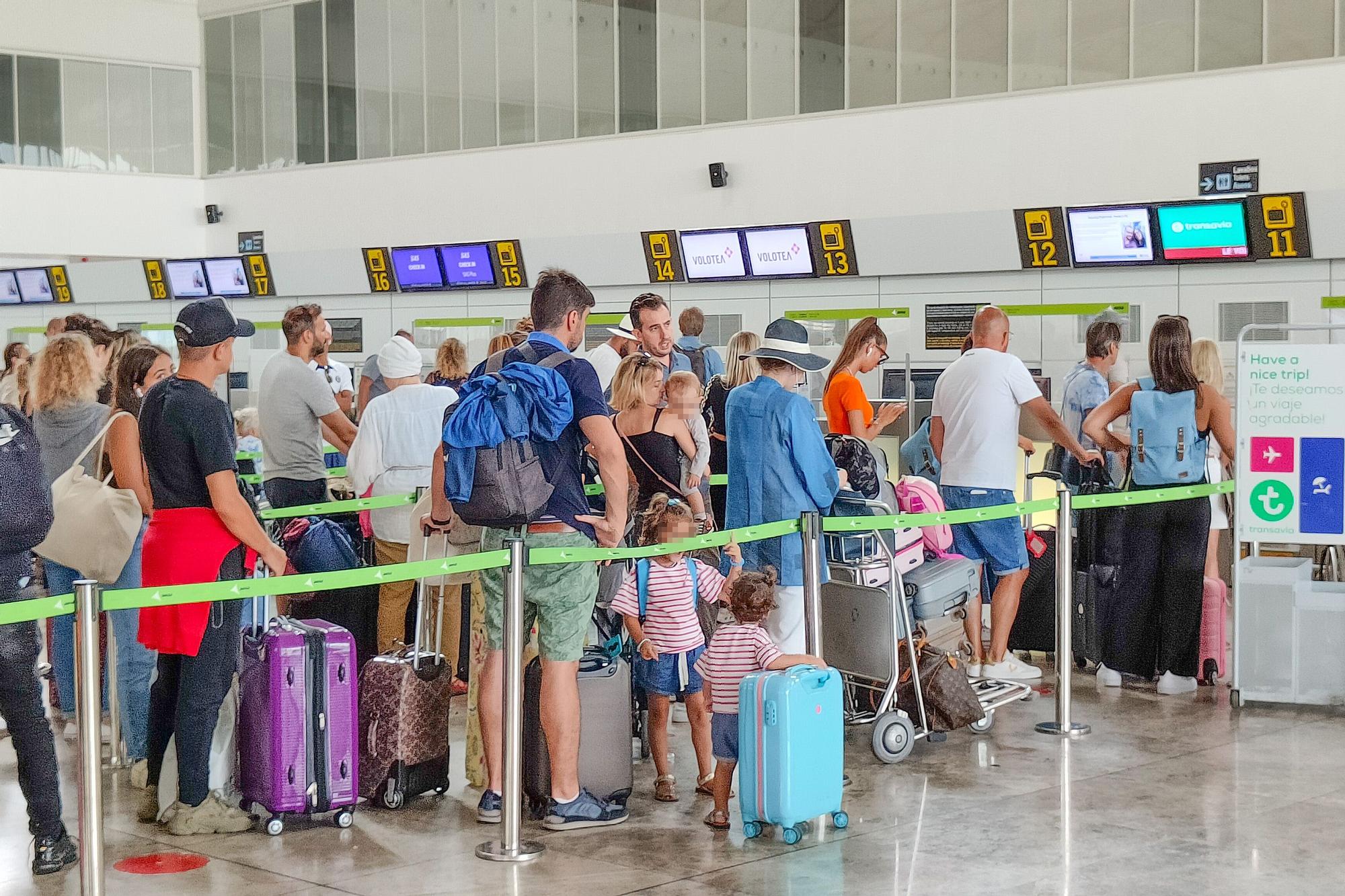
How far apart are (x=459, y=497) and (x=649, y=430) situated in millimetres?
1869

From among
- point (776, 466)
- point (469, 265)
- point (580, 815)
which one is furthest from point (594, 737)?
point (469, 265)

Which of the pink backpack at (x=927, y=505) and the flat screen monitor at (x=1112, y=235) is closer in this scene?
the pink backpack at (x=927, y=505)

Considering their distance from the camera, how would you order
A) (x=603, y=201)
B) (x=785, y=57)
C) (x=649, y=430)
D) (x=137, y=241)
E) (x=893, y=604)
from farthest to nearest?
1. (x=137, y=241)
2. (x=603, y=201)
3. (x=785, y=57)
4. (x=649, y=430)
5. (x=893, y=604)

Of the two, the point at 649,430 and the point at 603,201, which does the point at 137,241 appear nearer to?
the point at 603,201

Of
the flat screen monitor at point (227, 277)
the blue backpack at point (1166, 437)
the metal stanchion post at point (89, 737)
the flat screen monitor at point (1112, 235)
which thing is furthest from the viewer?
the flat screen monitor at point (227, 277)

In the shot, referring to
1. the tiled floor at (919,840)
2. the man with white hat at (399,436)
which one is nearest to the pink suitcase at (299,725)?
the tiled floor at (919,840)

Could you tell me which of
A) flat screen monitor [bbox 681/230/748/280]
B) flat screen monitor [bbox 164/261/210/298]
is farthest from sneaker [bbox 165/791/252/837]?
flat screen monitor [bbox 164/261/210/298]

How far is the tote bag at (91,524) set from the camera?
571cm

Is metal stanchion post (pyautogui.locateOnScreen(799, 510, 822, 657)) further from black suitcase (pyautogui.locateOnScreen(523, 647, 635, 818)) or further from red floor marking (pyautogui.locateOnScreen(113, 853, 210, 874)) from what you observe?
red floor marking (pyautogui.locateOnScreen(113, 853, 210, 874))

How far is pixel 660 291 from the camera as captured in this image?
1495 cm

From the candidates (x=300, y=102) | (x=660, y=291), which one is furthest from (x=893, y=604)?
(x=300, y=102)

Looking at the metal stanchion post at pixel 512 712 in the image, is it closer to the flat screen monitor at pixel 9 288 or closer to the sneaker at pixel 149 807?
the sneaker at pixel 149 807

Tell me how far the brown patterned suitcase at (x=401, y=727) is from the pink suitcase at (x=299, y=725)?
18 centimetres

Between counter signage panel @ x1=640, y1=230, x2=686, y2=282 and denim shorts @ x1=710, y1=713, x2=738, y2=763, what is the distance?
9.70m
